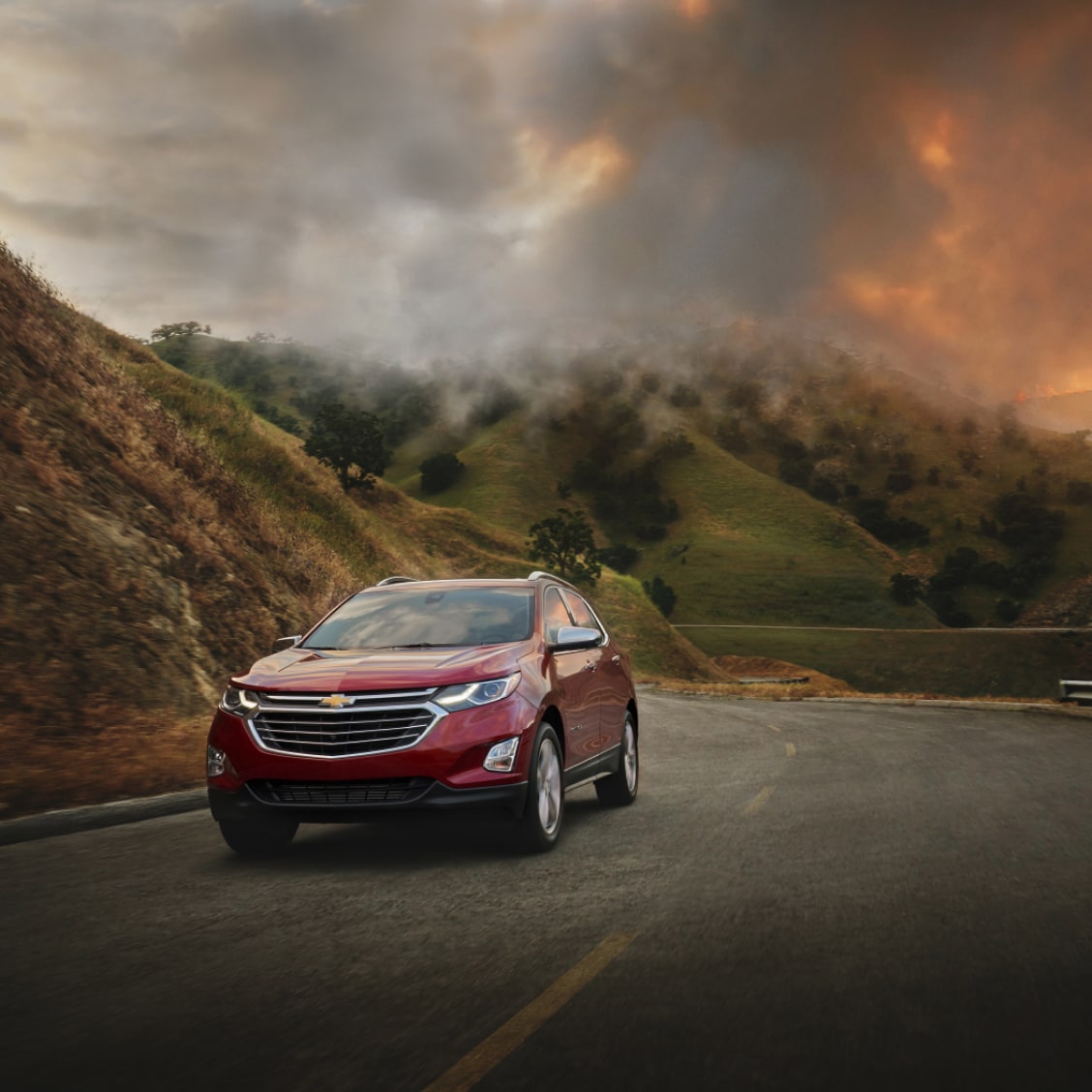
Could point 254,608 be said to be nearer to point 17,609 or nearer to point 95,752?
point 17,609

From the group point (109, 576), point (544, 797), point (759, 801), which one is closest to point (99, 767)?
point (544, 797)

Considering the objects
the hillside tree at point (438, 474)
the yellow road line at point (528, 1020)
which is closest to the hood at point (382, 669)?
the yellow road line at point (528, 1020)

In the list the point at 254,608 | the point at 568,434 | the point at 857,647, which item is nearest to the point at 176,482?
the point at 254,608

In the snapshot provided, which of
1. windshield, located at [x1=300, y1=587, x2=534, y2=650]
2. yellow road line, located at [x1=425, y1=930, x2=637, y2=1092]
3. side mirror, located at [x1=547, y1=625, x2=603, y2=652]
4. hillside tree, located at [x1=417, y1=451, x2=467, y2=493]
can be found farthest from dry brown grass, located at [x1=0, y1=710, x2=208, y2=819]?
hillside tree, located at [x1=417, y1=451, x2=467, y2=493]

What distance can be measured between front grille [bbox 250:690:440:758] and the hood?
0.24ft

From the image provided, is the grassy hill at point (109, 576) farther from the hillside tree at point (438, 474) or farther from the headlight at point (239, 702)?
the hillside tree at point (438, 474)

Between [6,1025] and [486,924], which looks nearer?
[6,1025]

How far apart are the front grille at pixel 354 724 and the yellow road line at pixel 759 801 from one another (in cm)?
368

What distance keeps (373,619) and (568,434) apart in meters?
143

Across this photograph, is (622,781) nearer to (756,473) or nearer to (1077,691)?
(1077,691)

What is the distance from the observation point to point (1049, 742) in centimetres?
1667

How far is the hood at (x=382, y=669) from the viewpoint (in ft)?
24.4

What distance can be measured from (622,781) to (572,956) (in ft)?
16.9

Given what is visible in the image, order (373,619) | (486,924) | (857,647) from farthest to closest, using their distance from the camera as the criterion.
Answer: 1. (857,647)
2. (373,619)
3. (486,924)
